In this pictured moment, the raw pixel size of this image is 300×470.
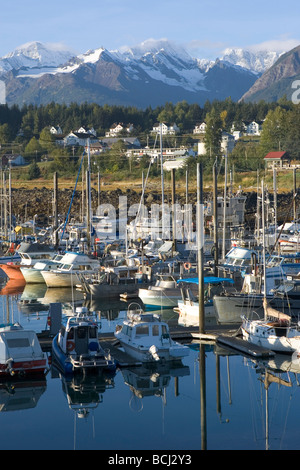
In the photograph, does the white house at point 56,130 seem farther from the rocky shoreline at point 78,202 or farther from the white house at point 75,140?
the rocky shoreline at point 78,202

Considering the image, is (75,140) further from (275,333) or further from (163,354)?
(163,354)

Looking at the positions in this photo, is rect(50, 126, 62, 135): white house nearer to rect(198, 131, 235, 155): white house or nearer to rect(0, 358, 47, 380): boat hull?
rect(198, 131, 235, 155): white house

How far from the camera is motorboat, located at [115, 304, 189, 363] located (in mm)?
28047

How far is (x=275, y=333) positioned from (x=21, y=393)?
414 inches

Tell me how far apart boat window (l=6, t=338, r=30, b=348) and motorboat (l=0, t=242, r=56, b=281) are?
24931mm

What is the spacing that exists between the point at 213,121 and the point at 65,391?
4029 inches

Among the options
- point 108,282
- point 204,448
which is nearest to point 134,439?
point 204,448

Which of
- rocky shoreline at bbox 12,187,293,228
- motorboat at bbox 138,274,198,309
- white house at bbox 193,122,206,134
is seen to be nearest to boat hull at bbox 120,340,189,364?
motorboat at bbox 138,274,198,309

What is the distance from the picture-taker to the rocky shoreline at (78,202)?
84812 mm

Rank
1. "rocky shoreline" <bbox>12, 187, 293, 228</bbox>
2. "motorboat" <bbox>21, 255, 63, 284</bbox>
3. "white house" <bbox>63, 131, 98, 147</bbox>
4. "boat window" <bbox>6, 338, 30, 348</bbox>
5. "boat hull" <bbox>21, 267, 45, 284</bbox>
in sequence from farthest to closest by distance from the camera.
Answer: "white house" <bbox>63, 131, 98, 147</bbox>
"rocky shoreline" <bbox>12, 187, 293, 228</bbox>
"boat hull" <bbox>21, 267, 45, 284</bbox>
"motorboat" <bbox>21, 255, 63, 284</bbox>
"boat window" <bbox>6, 338, 30, 348</bbox>

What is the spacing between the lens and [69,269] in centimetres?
4847

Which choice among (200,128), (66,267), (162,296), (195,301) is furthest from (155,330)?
(200,128)

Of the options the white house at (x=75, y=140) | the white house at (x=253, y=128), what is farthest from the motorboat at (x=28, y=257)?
the white house at (x=253, y=128)

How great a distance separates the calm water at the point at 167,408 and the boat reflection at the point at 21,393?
34mm
